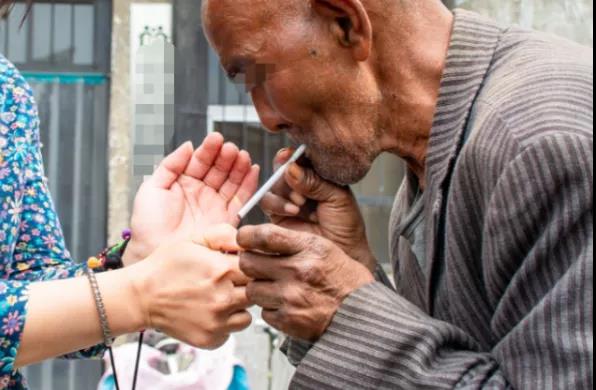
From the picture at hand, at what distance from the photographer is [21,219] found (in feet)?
6.46

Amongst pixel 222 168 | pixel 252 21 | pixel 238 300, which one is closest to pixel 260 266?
pixel 238 300

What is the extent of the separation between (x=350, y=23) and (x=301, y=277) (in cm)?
48

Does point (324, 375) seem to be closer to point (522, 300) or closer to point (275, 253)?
point (275, 253)

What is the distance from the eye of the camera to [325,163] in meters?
1.78

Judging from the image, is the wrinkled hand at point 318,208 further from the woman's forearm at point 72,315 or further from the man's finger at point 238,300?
the woman's forearm at point 72,315

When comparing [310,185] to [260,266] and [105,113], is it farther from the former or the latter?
[105,113]

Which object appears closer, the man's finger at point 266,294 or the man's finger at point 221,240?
the man's finger at point 266,294

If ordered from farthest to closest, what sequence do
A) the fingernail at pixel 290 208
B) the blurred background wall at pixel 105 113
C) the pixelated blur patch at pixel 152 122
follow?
the blurred background wall at pixel 105 113 → the pixelated blur patch at pixel 152 122 → the fingernail at pixel 290 208

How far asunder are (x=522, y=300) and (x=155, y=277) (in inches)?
28.4

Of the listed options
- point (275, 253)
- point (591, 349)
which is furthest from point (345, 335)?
point (591, 349)

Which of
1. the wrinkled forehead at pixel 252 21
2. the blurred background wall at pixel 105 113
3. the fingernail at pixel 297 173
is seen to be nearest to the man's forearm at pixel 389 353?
the fingernail at pixel 297 173

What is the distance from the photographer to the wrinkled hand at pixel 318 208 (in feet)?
6.04

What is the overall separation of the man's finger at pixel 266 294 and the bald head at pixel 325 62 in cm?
33

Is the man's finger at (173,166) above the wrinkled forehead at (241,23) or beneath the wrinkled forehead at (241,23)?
beneath
